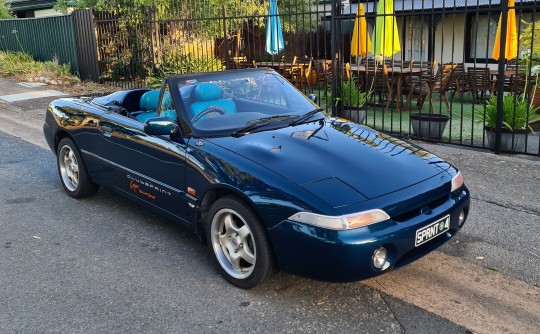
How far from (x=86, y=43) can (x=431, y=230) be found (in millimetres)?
14280

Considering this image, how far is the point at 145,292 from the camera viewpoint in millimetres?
3779

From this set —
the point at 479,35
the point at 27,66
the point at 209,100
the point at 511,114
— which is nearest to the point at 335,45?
the point at 511,114

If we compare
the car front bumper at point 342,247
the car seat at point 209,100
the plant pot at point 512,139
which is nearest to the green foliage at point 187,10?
the plant pot at point 512,139

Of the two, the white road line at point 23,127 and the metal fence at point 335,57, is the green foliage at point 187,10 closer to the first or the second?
the metal fence at point 335,57

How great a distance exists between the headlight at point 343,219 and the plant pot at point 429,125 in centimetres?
493

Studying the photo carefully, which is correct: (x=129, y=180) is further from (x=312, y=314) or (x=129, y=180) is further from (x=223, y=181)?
(x=312, y=314)

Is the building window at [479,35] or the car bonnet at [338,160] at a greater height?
the building window at [479,35]

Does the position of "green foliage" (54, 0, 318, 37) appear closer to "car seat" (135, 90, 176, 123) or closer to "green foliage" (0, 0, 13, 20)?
"car seat" (135, 90, 176, 123)

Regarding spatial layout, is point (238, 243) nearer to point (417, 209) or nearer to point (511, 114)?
point (417, 209)

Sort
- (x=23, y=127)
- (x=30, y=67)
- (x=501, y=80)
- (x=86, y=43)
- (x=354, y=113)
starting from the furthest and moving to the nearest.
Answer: (x=30, y=67) → (x=86, y=43) → (x=23, y=127) → (x=354, y=113) → (x=501, y=80)

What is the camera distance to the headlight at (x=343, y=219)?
10.3 feet

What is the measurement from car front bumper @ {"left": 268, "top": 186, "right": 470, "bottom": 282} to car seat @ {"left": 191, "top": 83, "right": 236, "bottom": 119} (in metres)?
1.48

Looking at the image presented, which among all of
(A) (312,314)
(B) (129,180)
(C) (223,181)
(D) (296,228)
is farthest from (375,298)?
(B) (129,180)

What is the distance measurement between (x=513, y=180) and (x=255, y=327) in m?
4.02
